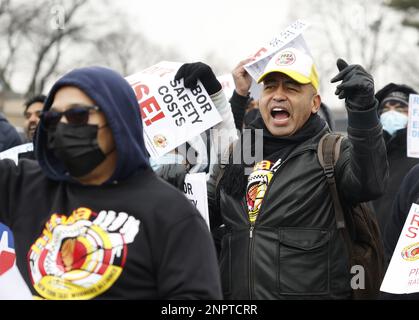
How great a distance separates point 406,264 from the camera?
3797mm

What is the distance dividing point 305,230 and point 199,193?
2.57 ft

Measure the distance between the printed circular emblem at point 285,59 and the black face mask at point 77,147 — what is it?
1.72 metres

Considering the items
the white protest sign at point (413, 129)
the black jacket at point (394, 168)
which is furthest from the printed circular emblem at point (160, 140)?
the black jacket at point (394, 168)

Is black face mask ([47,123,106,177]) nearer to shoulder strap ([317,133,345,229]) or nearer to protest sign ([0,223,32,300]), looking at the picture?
protest sign ([0,223,32,300])

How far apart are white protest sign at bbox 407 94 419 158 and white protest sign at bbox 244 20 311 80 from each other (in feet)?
2.63

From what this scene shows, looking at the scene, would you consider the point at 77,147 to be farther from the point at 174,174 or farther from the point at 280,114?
the point at 174,174

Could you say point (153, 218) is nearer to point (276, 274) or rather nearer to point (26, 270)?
point (26, 270)

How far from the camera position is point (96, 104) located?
8.34 ft

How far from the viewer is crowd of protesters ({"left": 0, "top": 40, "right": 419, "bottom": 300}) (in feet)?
7.98

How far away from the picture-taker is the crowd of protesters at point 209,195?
Result: 2434 millimetres

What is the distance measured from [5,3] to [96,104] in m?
35.6

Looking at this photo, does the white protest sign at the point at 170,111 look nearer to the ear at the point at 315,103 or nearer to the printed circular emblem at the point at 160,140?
the printed circular emblem at the point at 160,140

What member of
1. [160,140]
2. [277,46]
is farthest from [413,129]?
[160,140]

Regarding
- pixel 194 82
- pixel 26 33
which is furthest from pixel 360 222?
pixel 26 33
